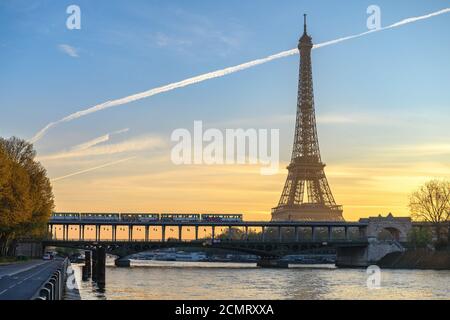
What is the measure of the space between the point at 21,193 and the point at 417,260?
263ft

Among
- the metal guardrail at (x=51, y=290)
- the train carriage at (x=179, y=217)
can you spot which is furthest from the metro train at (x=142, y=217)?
the metal guardrail at (x=51, y=290)

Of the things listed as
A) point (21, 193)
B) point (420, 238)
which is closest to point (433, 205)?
point (420, 238)

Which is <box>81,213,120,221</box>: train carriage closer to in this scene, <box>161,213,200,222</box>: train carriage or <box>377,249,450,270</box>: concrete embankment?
<box>161,213,200,222</box>: train carriage

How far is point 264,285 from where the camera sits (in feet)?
277

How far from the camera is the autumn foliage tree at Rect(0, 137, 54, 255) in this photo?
88125 millimetres

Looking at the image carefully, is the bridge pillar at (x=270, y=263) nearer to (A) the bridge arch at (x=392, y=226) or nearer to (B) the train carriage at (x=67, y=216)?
(A) the bridge arch at (x=392, y=226)

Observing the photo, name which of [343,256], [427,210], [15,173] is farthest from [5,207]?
[343,256]

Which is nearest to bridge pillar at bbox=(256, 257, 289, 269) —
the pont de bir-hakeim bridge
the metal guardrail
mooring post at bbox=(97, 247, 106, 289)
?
the pont de bir-hakeim bridge

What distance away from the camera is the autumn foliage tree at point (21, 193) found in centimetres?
8812

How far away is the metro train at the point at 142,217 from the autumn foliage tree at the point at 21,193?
52.1 metres

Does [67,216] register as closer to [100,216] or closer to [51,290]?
[100,216]
